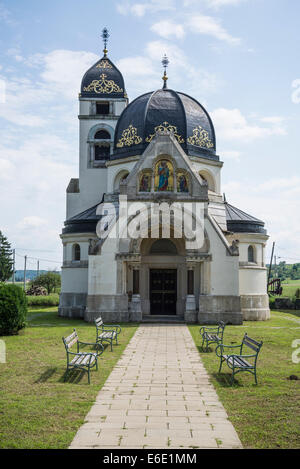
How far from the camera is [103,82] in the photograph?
38.7 meters

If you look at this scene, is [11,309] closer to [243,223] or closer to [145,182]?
[145,182]

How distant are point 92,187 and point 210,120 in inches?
428

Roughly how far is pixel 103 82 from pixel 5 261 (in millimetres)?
44648

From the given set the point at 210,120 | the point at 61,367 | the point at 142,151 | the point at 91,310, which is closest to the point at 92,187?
the point at 142,151

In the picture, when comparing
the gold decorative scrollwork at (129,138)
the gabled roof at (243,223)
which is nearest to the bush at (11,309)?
the gold decorative scrollwork at (129,138)

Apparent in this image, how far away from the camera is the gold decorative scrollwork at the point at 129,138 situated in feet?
102

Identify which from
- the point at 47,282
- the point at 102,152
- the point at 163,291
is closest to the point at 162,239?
the point at 163,291

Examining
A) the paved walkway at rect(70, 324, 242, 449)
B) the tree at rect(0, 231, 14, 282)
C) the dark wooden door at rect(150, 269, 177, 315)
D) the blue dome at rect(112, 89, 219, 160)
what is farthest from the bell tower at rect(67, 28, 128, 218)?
the tree at rect(0, 231, 14, 282)

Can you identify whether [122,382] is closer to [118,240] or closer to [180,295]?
[118,240]

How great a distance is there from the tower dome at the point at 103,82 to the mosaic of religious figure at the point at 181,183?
14242 millimetres

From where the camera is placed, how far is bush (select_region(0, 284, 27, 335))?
69.4 feet

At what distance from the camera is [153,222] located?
27.0 meters

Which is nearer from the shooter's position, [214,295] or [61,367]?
[61,367]

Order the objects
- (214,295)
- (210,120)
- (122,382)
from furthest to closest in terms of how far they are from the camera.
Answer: (210,120) → (214,295) → (122,382)
